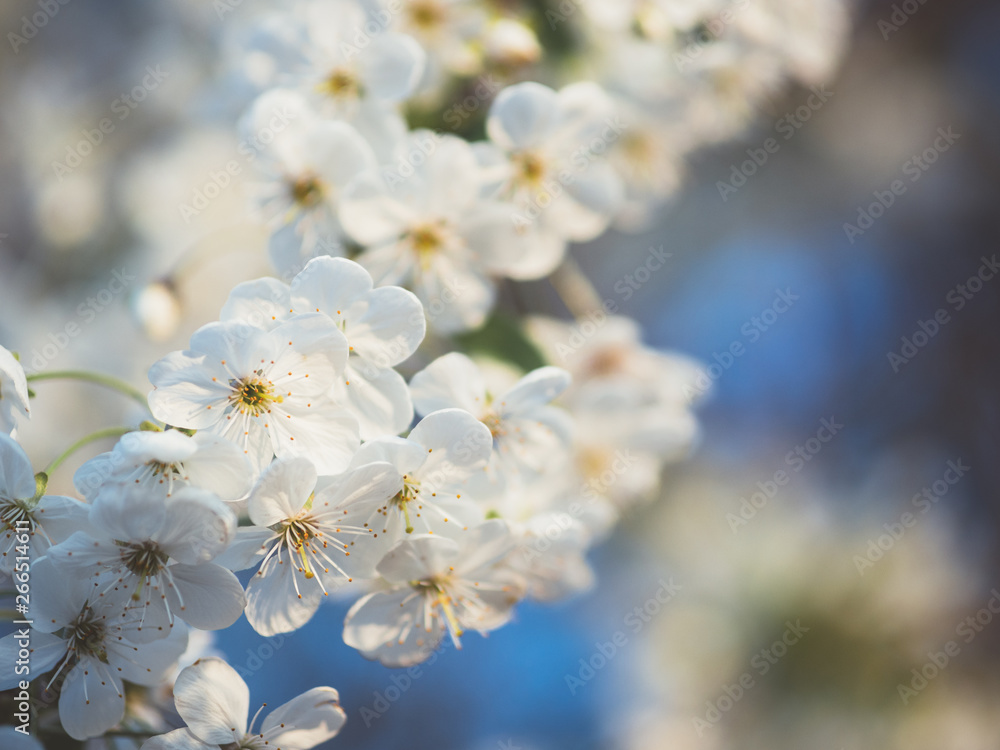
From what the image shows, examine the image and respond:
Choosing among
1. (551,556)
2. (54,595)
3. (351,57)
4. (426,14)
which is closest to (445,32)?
(426,14)

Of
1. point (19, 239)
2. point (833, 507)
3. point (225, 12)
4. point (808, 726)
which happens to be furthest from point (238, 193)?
point (808, 726)

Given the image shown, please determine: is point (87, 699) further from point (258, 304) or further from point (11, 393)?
point (258, 304)

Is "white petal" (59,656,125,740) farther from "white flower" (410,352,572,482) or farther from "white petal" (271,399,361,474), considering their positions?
"white flower" (410,352,572,482)

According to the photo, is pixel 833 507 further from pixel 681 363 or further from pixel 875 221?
pixel 681 363

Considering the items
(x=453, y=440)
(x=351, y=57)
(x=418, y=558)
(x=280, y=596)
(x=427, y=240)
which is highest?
(x=351, y=57)

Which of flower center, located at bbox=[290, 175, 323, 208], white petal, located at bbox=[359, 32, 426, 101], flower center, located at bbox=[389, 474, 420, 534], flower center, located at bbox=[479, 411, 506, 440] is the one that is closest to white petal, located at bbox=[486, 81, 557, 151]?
white petal, located at bbox=[359, 32, 426, 101]

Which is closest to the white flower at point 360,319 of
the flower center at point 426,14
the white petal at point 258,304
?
the white petal at point 258,304
